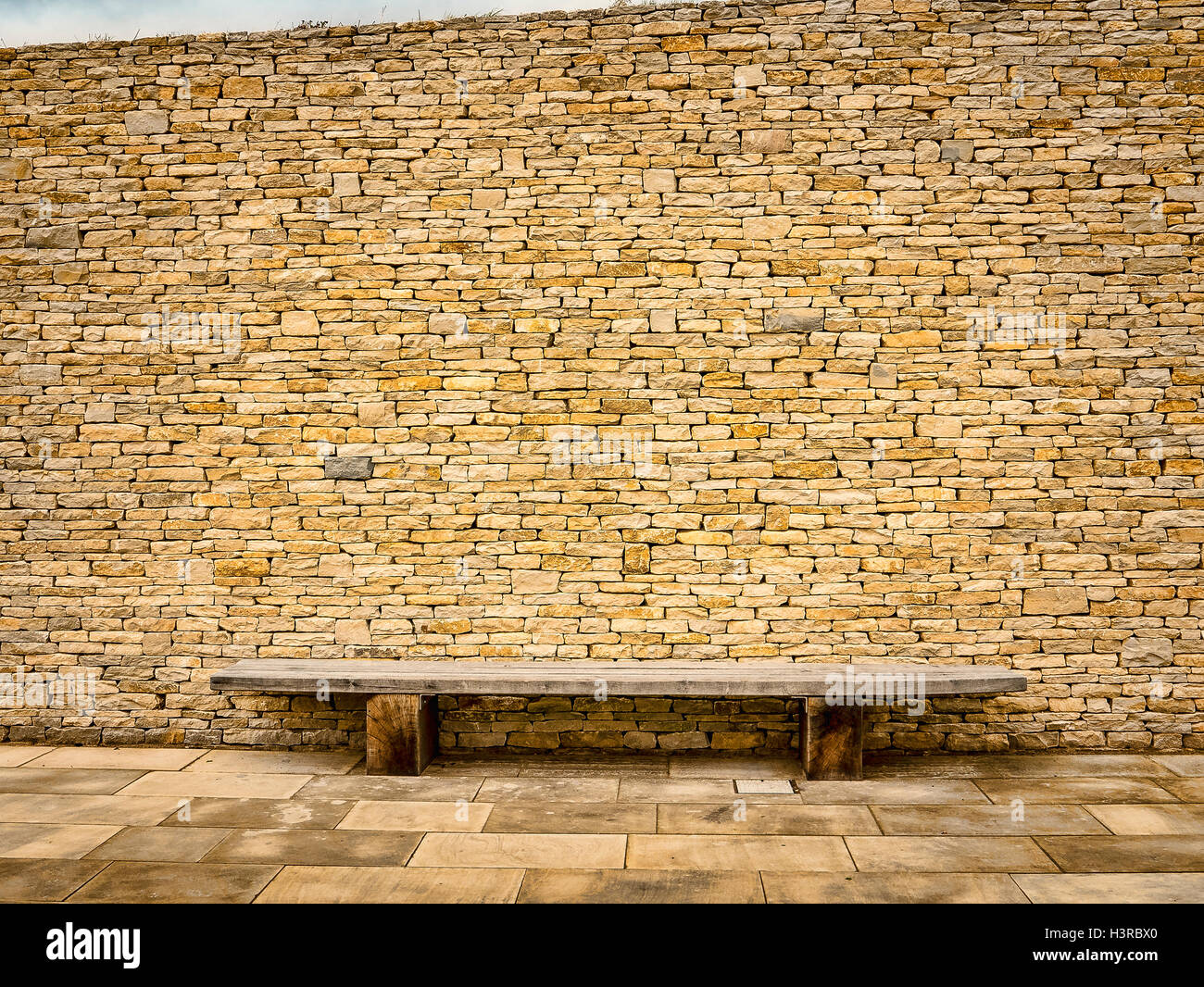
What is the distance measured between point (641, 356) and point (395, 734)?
2.54 metres

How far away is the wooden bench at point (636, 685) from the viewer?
4.18m

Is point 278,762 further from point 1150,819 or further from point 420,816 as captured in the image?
point 1150,819

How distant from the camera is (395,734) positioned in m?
4.44

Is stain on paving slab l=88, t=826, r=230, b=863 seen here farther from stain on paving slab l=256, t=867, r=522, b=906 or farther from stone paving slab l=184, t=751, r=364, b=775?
stone paving slab l=184, t=751, r=364, b=775

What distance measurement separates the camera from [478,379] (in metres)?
4.78

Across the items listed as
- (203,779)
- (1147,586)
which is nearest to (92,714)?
(203,779)

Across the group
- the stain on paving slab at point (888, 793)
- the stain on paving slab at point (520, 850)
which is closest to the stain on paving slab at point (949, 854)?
the stain on paving slab at point (888, 793)

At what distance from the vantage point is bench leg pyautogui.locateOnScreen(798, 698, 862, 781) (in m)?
4.31

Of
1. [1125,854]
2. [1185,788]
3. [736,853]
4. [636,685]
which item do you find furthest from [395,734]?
[1185,788]

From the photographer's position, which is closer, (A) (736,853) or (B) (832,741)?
(A) (736,853)

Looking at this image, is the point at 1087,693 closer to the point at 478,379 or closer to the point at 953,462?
the point at 953,462

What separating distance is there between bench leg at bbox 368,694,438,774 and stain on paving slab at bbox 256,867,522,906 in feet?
3.49

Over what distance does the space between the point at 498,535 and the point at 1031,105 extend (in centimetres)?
395

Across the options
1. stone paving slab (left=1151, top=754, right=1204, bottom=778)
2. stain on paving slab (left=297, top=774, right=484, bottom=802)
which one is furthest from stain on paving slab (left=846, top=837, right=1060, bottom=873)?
stain on paving slab (left=297, top=774, right=484, bottom=802)
